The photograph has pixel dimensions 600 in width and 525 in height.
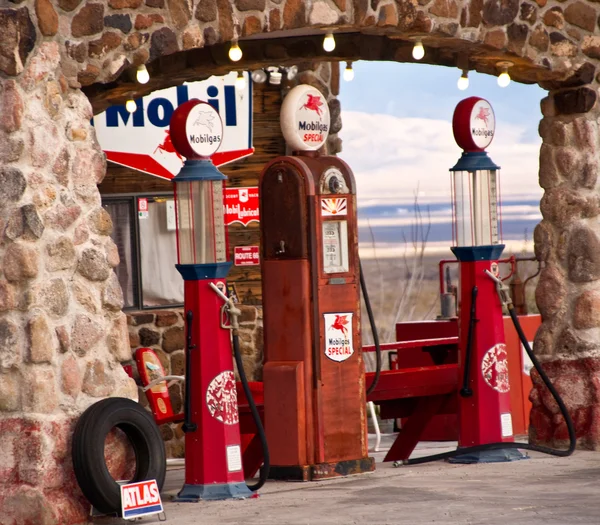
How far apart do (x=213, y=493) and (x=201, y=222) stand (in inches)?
61.5

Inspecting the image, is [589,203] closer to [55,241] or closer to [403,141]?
[55,241]

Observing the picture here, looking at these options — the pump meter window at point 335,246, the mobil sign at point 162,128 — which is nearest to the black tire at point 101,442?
the pump meter window at point 335,246

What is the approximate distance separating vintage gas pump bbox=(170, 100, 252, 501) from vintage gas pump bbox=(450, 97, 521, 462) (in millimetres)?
2047

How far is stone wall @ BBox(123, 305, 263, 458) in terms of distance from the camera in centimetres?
1288

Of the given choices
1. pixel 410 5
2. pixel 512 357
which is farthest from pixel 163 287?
pixel 410 5

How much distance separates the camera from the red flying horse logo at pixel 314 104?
8781 millimetres

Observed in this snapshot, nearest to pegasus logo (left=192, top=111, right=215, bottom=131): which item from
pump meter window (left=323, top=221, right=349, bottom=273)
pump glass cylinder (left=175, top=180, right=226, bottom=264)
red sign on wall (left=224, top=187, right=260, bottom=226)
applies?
pump glass cylinder (left=175, top=180, right=226, bottom=264)

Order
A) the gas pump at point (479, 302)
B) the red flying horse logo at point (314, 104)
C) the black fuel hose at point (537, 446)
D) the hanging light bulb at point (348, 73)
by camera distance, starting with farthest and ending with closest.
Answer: the hanging light bulb at point (348, 73), the gas pump at point (479, 302), the black fuel hose at point (537, 446), the red flying horse logo at point (314, 104)

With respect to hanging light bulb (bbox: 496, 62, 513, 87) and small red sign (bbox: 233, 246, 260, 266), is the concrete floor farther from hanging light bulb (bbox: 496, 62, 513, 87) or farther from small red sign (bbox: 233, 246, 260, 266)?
small red sign (bbox: 233, 246, 260, 266)

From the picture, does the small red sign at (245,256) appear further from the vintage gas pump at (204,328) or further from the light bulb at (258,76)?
the vintage gas pump at (204,328)

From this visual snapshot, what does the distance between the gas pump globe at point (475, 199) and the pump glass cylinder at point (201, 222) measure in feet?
6.87

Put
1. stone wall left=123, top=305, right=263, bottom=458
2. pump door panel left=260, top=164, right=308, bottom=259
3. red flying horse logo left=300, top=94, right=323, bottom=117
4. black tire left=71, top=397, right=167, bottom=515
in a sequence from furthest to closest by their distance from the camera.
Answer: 1. stone wall left=123, top=305, right=263, bottom=458
2. red flying horse logo left=300, top=94, right=323, bottom=117
3. pump door panel left=260, top=164, right=308, bottom=259
4. black tire left=71, top=397, right=167, bottom=515

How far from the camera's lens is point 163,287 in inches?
518

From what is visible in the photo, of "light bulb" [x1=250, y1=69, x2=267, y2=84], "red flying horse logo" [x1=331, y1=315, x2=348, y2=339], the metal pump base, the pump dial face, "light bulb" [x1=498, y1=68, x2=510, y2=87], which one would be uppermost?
"light bulb" [x1=250, y1=69, x2=267, y2=84]
